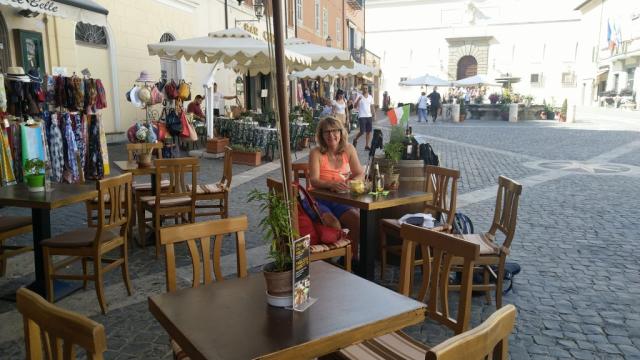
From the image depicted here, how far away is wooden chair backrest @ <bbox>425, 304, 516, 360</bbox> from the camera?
1.30 m

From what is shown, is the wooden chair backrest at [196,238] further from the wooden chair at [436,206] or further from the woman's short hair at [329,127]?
the woman's short hair at [329,127]

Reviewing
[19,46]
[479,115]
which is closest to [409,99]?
[479,115]

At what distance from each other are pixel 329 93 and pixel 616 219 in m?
23.7

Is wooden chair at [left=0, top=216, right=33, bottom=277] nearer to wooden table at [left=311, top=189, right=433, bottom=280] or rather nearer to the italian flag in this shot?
wooden table at [left=311, top=189, right=433, bottom=280]

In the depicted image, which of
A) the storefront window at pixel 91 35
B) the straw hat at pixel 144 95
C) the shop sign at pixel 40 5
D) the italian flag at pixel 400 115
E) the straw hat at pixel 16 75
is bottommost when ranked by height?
the italian flag at pixel 400 115

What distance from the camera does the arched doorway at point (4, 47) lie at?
839cm

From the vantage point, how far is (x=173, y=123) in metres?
10.2

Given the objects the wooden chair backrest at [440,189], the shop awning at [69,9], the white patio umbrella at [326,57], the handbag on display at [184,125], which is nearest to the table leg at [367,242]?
the wooden chair backrest at [440,189]

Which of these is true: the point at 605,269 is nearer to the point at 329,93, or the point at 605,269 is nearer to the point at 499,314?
the point at 499,314

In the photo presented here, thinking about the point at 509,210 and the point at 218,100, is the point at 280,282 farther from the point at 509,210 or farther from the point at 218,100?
the point at 218,100

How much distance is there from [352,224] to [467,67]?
45.8 meters

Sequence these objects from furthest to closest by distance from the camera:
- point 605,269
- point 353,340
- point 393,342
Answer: point 605,269, point 393,342, point 353,340

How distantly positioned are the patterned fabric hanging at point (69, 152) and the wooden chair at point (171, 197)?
9.43ft

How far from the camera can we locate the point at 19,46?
8656 millimetres
